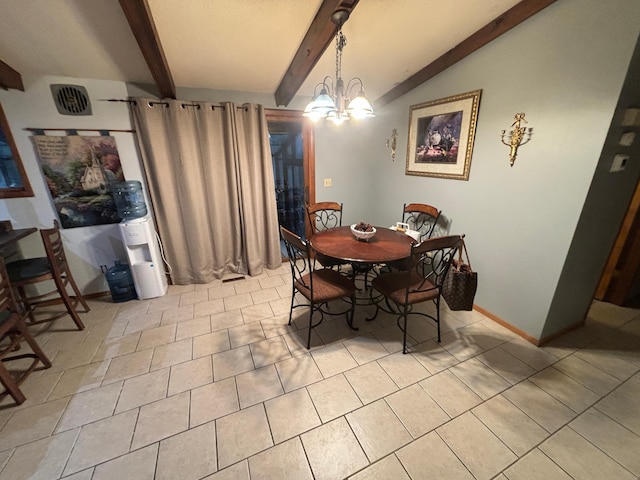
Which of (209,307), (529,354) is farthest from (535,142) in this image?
(209,307)

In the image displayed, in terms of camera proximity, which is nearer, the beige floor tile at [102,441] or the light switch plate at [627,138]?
the beige floor tile at [102,441]

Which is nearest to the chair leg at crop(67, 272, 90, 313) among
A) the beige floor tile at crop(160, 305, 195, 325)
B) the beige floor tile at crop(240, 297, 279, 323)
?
the beige floor tile at crop(160, 305, 195, 325)

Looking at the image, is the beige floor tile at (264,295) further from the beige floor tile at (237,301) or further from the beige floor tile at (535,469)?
the beige floor tile at (535,469)

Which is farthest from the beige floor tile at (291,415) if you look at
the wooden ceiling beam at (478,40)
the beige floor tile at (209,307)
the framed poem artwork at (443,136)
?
the wooden ceiling beam at (478,40)

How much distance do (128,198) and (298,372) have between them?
2.46m

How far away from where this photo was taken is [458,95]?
239 cm

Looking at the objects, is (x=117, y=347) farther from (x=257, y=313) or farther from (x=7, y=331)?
(x=257, y=313)

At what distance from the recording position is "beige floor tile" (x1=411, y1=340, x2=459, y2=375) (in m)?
1.88

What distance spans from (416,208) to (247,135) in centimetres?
217

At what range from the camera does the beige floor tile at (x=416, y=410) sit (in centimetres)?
147

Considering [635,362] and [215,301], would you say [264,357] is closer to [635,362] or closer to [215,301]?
[215,301]

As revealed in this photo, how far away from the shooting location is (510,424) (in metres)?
1.47

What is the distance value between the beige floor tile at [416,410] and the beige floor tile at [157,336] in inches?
73.9

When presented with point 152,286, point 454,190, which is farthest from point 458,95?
point 152,286
